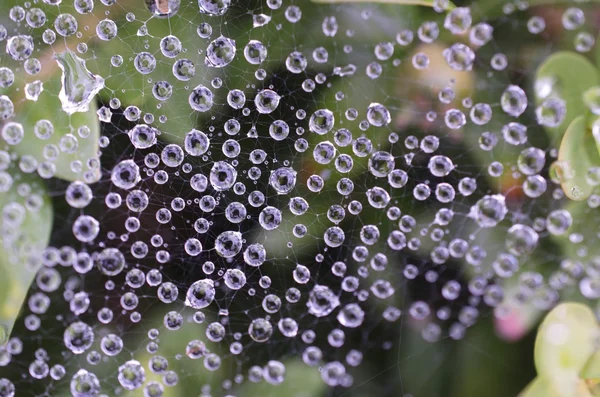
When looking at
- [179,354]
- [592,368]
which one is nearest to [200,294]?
[179,354]

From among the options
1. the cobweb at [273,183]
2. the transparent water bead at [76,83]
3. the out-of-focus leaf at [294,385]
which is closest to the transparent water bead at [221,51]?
the cobweb at [273,183]

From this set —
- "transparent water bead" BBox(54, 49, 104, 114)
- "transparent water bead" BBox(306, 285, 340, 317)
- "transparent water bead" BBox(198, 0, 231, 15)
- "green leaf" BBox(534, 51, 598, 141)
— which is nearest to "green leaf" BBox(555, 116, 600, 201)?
"green leaf" BBox(534, 51, 598, 141)

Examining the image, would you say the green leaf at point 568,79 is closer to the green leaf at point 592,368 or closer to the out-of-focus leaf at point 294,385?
the green leaf at point 592,368

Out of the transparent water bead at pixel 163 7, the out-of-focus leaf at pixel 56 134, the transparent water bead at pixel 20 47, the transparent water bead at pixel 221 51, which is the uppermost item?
the transparent water bead at pixel 163 7

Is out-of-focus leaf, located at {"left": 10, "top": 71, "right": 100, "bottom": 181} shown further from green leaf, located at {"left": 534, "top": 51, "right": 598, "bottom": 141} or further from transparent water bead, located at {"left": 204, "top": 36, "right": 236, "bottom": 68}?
green leaf, located at {"left": 534, "top": 51, "right": 598, "bottom": 141}

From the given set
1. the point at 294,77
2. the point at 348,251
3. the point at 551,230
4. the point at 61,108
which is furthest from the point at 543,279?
the point at 61,108

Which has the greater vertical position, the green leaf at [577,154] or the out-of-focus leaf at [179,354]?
the green leaf at [577,154]

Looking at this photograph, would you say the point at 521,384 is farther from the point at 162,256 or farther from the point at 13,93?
the point at 13,93
